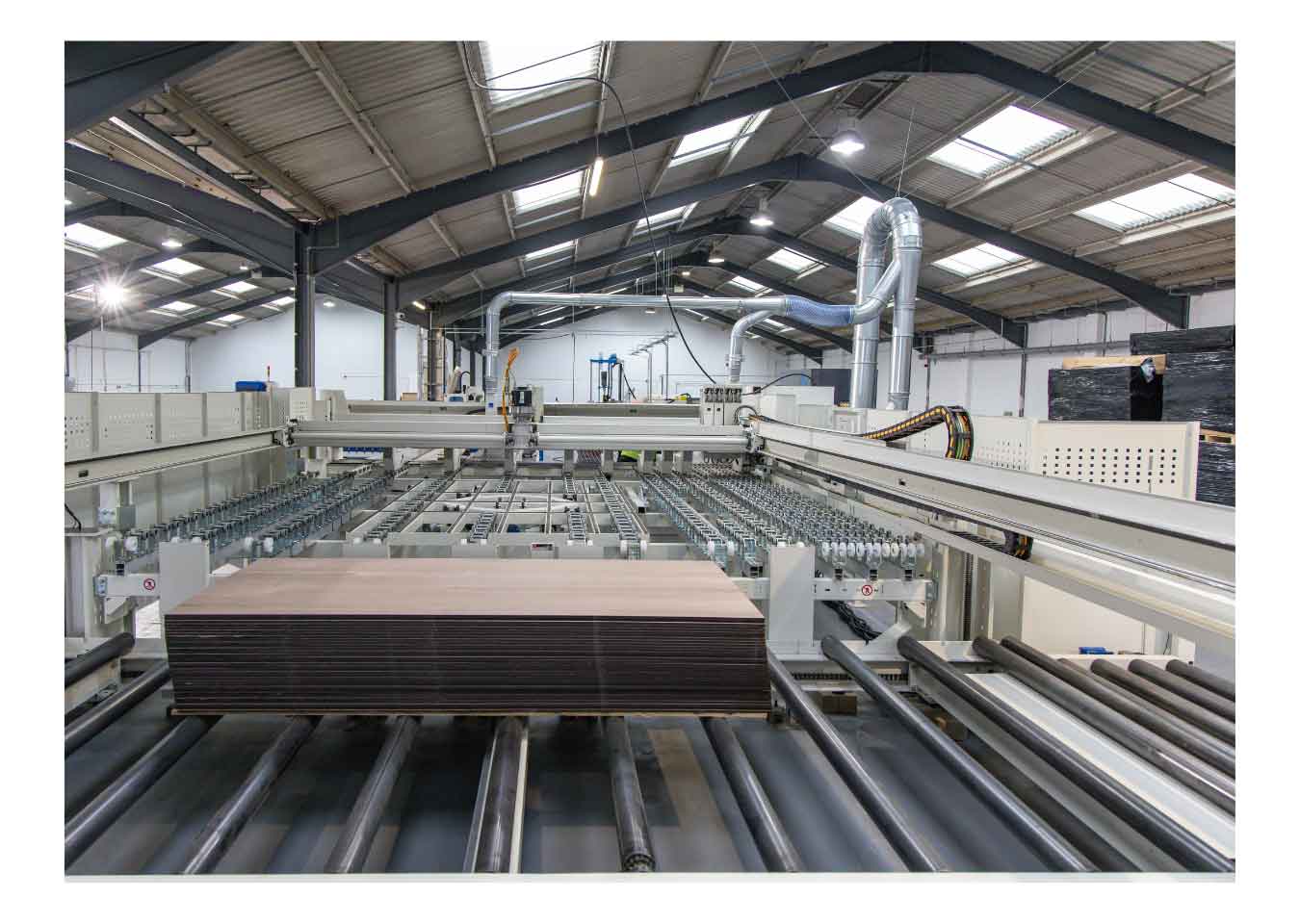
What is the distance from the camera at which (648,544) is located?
2.83m

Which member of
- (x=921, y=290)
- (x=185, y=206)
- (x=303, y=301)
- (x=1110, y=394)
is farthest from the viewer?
(x=921, y=290)

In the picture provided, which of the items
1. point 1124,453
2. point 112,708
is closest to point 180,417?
point 112,708

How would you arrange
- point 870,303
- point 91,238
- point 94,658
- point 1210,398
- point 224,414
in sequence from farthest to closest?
point 91,238
point 870,303
point 224,414
point 1210,398
point 94,658

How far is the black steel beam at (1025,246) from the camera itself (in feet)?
29.0

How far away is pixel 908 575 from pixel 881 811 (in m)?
1.51

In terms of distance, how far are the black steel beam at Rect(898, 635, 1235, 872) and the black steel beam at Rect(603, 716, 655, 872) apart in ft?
3.10

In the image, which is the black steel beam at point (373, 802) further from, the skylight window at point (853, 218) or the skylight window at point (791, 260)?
the skylight window at point (791, 260)

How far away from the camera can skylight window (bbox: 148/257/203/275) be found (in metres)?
10.4

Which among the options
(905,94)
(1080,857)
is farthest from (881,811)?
(905,94)

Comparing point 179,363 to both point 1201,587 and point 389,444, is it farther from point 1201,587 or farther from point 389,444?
point 1201,587

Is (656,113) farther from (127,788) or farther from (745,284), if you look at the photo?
(745,284)

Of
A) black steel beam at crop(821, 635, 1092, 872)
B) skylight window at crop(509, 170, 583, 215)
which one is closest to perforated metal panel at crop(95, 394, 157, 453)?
black steel beam at crop(821, 635, 1092, 872)

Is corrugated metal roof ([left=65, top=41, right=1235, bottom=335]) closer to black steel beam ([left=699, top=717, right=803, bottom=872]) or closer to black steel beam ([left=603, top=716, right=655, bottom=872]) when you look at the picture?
black steel beam ([left=603, top=716, right=655, bottom=872])

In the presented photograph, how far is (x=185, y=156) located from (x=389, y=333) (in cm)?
525
